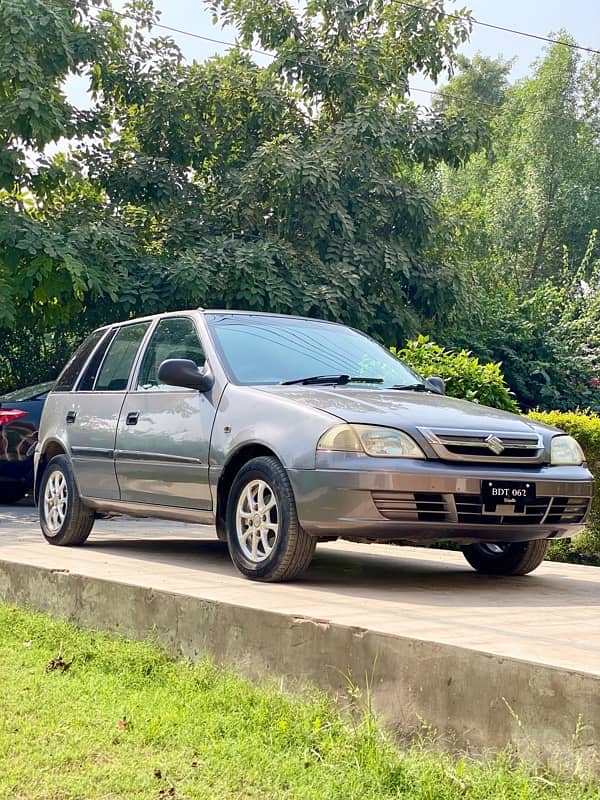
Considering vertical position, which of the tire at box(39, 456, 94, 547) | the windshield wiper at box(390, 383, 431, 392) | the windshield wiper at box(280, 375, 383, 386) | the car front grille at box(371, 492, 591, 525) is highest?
the windshield wiper at box(280, 375, 383, 386)

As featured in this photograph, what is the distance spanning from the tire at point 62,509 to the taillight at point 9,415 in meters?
4.63

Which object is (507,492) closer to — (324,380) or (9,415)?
(324,380)

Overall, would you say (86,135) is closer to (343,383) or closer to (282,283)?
(282,283)

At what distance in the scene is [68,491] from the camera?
25.4ft

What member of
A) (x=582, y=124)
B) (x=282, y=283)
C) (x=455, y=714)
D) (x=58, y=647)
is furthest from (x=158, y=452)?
(x=582, y=124)

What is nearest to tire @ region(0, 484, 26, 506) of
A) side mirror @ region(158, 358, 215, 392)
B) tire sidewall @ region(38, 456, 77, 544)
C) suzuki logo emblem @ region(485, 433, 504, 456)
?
tire sidewall @ region(38, 456, 77, 544)

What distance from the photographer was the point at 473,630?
414 cm

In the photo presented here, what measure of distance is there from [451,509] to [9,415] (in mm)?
8337

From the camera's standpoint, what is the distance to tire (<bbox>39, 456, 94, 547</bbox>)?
7.70 metres

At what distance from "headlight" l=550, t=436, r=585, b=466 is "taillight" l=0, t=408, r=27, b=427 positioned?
26.7 feet

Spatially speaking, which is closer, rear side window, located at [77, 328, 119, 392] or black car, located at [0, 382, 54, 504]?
rear side window, located at [77, 328, 119, 392]

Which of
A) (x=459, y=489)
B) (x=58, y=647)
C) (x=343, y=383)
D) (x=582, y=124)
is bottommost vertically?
(x=58, y=647)

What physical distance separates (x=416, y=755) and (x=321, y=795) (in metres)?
0.42

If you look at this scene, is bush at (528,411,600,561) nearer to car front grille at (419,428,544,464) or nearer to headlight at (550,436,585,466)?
headlight at (550,436,585,466)
